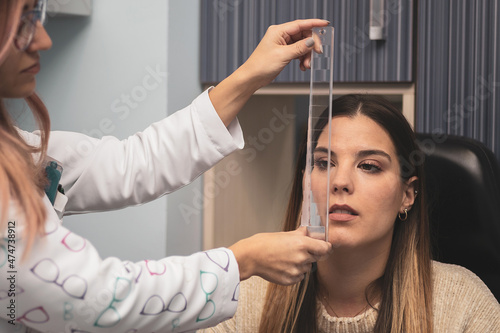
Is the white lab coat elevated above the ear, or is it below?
below

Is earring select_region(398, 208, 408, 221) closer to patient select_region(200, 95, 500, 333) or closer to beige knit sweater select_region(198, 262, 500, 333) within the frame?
patient select_region(200, 95, 500, 333)

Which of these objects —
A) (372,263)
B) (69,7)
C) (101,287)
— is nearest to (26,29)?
(101,287)

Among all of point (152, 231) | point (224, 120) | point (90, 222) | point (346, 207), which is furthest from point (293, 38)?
point (90, 222)

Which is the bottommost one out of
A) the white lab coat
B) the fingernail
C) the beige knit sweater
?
the beige knit sweater

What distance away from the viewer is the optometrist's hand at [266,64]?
1.11 meters

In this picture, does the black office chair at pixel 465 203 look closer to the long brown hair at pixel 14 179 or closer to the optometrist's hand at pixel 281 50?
the optometrist's hand at pixel 281 50

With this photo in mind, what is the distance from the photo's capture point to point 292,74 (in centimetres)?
176

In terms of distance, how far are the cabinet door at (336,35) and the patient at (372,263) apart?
304mm

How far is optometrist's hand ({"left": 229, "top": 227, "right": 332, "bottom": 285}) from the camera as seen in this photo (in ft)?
3.03

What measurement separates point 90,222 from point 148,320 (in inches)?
42.1

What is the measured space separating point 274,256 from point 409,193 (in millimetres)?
541

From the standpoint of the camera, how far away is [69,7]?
174cm

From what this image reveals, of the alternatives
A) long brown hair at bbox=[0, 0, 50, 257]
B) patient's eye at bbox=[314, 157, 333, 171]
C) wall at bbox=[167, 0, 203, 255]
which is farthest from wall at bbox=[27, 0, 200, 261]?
long brown hair at bbox=[0, 0, 50, 257]

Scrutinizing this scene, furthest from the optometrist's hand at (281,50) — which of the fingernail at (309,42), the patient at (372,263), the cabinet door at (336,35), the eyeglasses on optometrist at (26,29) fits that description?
the cabinet door at (336,35)
